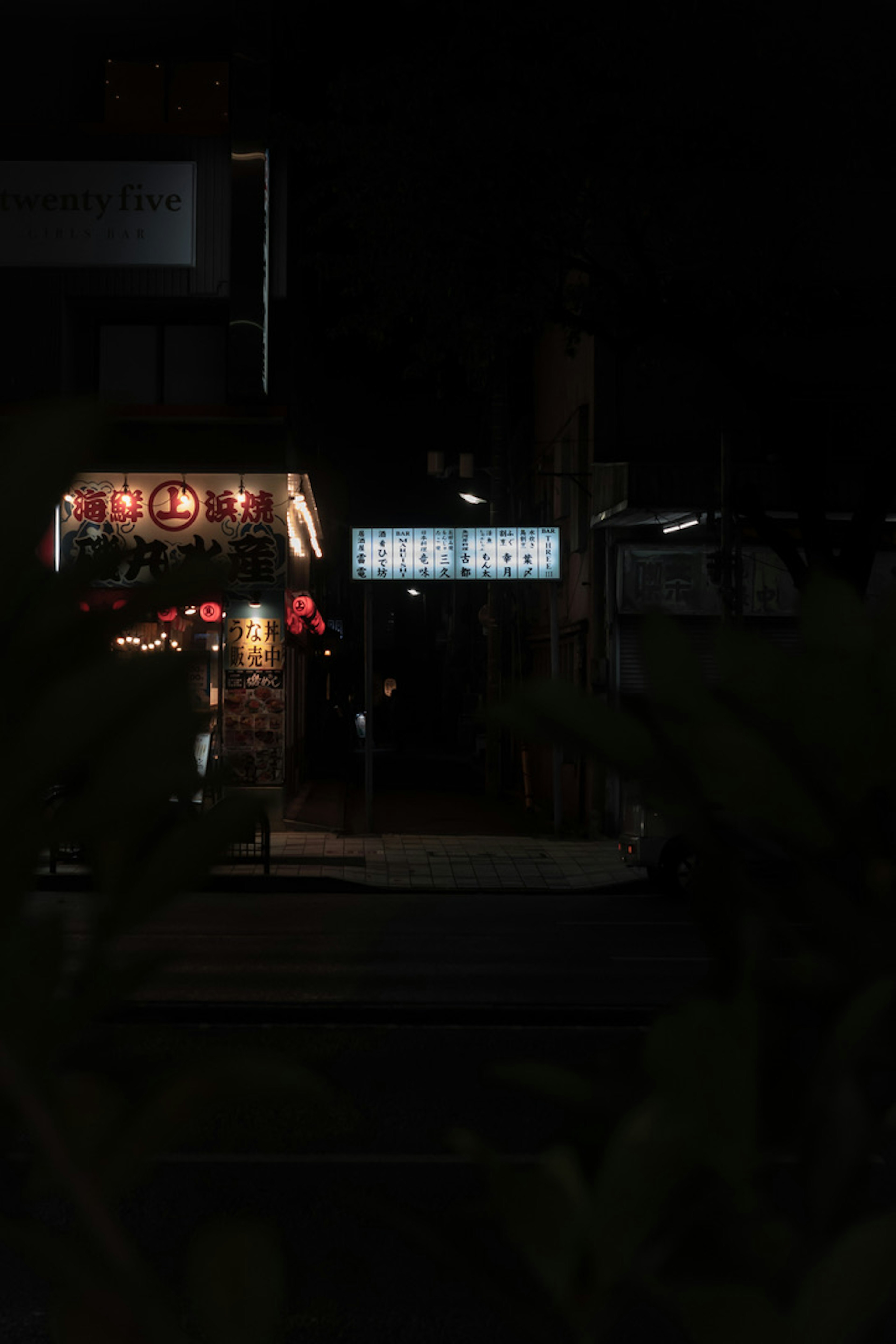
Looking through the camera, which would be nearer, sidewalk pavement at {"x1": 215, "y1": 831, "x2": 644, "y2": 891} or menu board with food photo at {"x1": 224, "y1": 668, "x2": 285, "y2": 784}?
sidewalk pavement at {"x1": 215, "y1": 831, "x2": 644, "y2": 891}

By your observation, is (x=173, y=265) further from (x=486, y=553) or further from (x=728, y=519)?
(x=728, y=519)

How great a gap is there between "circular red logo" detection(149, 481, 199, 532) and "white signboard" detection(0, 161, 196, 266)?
3.18 metres

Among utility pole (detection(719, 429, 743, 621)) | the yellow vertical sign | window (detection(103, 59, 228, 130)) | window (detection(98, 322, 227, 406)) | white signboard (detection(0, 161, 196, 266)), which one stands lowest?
the yellow vertical sign

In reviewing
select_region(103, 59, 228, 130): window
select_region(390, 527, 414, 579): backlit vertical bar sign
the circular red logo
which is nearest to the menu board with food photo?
the circular red logo

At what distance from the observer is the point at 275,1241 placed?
38 cm

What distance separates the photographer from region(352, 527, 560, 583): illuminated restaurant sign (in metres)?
17.2

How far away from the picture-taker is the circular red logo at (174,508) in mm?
16984

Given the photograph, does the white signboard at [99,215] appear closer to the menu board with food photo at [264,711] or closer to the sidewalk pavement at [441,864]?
the menu board with food photo at [264,711]

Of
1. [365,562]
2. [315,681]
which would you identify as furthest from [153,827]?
[315,681]

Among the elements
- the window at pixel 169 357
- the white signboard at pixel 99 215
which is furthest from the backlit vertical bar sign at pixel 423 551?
the white signboard at pixel 99 215

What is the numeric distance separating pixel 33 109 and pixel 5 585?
64.7 feet

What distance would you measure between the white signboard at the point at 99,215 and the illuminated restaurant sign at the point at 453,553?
496 cm

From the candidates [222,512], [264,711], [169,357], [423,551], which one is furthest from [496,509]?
[169,357]

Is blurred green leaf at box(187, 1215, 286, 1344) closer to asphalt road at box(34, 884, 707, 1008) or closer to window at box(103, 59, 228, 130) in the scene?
asphalt road at box(34, 884, 707, 1008)
